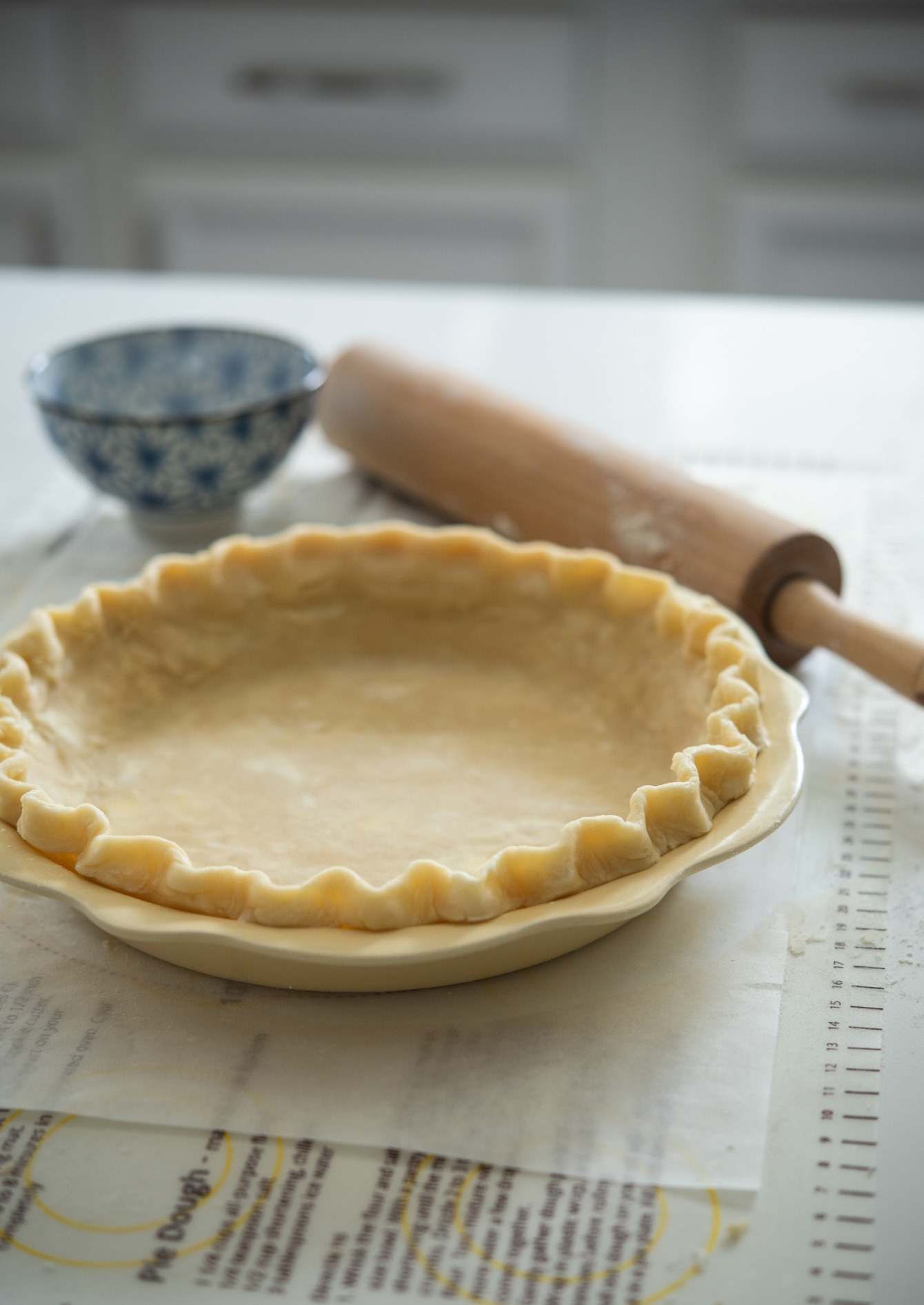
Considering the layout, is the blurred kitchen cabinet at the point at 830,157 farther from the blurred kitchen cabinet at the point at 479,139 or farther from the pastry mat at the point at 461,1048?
the pastry mat at the point at 461,1048

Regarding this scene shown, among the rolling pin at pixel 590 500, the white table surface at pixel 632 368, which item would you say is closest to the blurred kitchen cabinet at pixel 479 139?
the white table surface at pixel 632 368

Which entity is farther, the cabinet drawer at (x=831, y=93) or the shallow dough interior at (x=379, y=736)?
the cabinet drawer at (x=831, y=93)

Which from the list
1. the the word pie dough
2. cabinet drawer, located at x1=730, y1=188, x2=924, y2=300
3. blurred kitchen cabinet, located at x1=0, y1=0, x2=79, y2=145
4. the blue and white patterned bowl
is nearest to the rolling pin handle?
the the word pie dough

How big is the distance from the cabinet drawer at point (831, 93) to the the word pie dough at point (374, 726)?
2113 mm

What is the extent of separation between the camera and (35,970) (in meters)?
0.81

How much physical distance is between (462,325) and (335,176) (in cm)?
134

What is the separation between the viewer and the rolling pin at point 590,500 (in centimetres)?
108

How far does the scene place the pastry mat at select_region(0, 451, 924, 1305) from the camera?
62 cm

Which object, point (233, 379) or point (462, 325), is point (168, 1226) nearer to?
point (233, 379)

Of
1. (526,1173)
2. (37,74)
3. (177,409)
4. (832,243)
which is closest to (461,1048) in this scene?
(526,1173)

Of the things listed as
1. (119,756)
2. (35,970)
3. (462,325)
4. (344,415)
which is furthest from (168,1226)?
(462,325)

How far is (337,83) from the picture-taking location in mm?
2955

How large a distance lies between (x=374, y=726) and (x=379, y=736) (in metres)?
0.02

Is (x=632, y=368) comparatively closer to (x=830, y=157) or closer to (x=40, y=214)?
(x=830, y=157)
